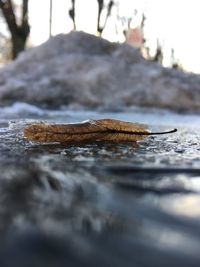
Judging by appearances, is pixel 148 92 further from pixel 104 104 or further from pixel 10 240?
pixel 10 240

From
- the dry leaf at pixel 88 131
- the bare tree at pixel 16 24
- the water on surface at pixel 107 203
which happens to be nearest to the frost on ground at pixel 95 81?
the dry leaf at pixel 88 131

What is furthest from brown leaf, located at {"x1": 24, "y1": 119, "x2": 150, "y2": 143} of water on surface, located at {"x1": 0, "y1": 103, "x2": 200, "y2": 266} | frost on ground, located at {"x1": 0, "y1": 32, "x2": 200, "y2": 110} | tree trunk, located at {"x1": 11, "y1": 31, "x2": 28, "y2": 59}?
tree trunk, located at {"x1": 11, "y1": 31, "x2": 28, "y2": 59}

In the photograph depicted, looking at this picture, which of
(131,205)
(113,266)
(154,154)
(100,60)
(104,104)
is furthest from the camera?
(100,60)

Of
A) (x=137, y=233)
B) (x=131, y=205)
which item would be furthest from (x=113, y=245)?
(x=131, y=205)

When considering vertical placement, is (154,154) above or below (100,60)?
below

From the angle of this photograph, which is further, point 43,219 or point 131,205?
point 131,205

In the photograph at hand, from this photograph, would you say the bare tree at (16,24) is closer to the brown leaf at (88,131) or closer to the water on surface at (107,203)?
the brown leaf at (88,131)

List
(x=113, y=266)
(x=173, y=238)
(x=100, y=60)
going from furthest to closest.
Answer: (x=100, y=60) → (x=173, y=238) → (x=113, y=266)

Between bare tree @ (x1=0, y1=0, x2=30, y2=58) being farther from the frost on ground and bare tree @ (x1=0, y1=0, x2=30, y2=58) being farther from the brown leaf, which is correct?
the brown leaf
